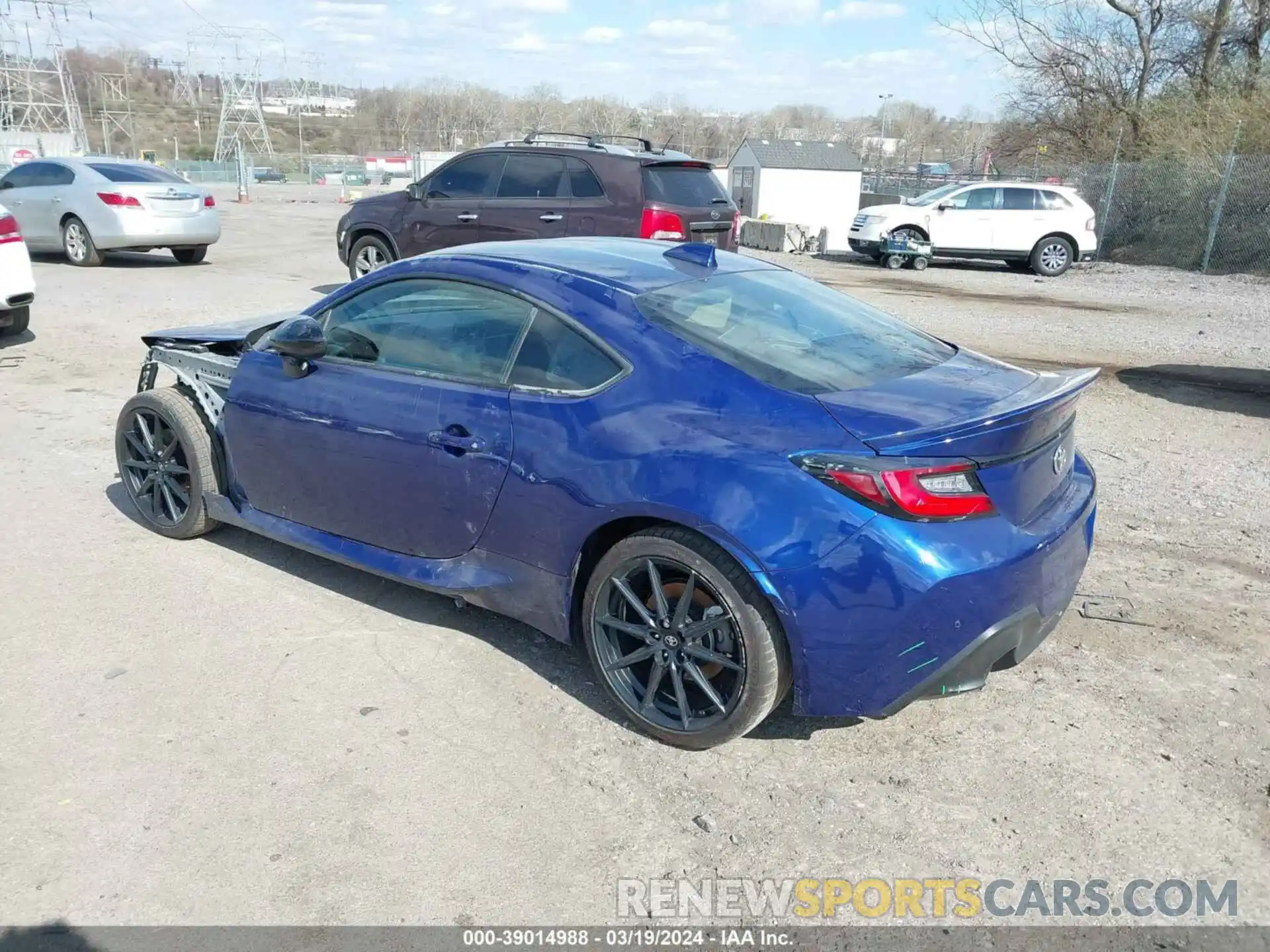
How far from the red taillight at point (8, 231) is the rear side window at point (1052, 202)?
17601 millimetres

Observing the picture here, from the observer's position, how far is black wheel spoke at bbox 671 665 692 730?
10.6 ft

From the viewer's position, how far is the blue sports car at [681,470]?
288 centimetres

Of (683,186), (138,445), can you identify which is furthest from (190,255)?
(138,445)

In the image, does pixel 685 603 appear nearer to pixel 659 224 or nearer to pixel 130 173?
pixel 659 224

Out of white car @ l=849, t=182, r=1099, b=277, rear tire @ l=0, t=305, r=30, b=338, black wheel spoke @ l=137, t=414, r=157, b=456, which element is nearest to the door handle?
black wheel spoke @ l=137, t=414, r=157, b=456

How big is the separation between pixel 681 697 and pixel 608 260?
173 centimetres

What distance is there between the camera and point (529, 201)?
10.6 metres

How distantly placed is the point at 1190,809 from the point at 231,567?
4.02m

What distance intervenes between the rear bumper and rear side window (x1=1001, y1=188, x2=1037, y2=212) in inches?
735

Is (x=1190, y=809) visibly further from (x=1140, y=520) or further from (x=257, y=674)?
(x=257, y=674)

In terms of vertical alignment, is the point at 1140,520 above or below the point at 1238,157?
below

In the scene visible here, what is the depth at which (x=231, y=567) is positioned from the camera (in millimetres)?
4684

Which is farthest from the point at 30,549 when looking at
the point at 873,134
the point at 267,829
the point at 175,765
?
the point at 873,134

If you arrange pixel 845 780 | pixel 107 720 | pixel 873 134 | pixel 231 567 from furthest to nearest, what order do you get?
pixel 873 134 → pixel 231 567 → pixel 107 720 → pixel 845 780
